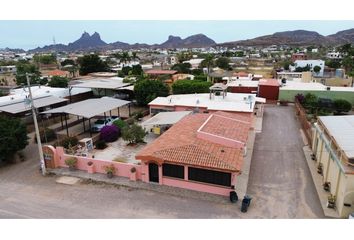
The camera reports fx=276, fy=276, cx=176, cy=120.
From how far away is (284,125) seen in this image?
28.0 metres

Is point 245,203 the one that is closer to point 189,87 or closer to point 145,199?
point 145,199

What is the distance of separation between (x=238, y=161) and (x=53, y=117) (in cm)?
2411

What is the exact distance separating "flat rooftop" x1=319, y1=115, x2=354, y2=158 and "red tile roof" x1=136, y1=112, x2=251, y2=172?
5.12m

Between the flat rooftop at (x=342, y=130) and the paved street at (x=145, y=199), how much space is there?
10.4 feet

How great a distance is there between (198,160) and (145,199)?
3593mm

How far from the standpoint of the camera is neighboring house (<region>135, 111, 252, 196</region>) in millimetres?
15133

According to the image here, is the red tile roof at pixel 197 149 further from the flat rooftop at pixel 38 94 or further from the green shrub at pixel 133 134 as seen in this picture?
the flat rooftop at pixel 38 94

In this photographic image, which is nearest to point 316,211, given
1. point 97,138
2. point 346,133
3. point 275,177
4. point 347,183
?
point 347,183

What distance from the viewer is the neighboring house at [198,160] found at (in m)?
15.1

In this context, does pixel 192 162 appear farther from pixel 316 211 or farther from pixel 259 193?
pixel 316 211

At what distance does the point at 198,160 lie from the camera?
15.3 meters

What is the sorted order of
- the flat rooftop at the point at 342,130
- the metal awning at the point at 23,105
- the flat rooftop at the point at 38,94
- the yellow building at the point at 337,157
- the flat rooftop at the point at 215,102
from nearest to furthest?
the yellow building at the point at 337,157 → the flat rooftop at the point at 342,130 → the metal awning at the point at 23,105 → the flat rooftop at the point at 215,102 → the flat rooftop at the point at 38,94

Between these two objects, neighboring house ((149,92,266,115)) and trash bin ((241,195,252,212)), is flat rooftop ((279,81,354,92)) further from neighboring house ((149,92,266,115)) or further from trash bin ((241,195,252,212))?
trash bin ((241,195,252,212))

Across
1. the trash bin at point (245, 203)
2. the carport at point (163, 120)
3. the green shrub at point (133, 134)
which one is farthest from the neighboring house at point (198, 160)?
the carport at point (163, 120)
